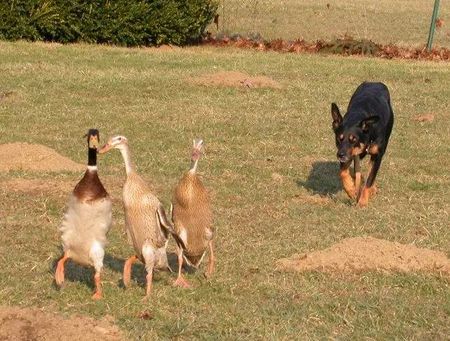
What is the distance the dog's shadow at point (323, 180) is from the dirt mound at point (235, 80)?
6.51 m

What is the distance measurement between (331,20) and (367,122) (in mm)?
27009

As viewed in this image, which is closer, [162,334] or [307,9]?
[162,334]

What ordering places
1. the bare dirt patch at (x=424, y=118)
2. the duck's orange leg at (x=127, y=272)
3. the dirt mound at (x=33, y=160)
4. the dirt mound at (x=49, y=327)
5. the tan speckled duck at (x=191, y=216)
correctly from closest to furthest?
the dirt mound at (x=49, y=327)
the duck's orange leg at (x=127, y=272)
the tan speckled duck at (x=191, y=216)
the dirt mound at (x=33, y=160)
the bare dirt patch at (x=424, y=118)

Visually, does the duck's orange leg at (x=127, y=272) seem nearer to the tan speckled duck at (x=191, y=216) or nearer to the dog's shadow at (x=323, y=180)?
the tan speckled duck at (x=191, y=216)

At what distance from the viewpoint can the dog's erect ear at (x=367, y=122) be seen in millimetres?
12078

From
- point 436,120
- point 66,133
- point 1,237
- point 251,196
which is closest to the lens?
point 1,237

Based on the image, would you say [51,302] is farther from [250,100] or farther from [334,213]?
[250,100]

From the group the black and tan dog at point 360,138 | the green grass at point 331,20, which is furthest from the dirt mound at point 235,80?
the green grass at point 331,20

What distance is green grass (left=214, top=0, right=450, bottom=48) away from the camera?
32.9 metres

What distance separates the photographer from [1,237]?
980 centimetres

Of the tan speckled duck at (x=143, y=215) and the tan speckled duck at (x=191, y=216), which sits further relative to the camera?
the tan speckled duck at (x=191, y=216)

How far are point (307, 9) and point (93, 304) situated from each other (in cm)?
3573

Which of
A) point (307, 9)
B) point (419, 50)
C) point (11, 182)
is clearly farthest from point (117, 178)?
point (307, 9)

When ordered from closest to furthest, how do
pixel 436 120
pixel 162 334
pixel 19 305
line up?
pixel 162 334 → pixel 19 305 → pixel 436 120
